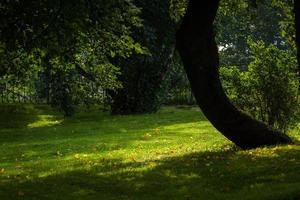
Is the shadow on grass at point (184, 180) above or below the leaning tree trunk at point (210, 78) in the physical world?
below

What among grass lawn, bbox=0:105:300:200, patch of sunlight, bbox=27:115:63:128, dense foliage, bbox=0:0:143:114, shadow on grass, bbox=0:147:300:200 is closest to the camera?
shadow on grass, bbox=0:147:300:200

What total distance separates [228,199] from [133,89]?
Answer: 106 ft

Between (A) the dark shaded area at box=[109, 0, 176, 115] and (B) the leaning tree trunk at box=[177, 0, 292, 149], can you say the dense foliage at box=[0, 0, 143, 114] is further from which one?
(A) the dark shaded area at box=[109, 0, 176, 115]

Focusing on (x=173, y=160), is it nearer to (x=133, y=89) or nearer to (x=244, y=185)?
(x=244, y=185)

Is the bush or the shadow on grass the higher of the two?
the bush

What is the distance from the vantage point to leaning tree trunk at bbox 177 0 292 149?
18.3 m

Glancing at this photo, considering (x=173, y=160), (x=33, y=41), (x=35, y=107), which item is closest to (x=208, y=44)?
(x=173, y=160)

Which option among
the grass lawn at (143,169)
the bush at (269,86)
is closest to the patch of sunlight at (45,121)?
the grass lawn at (143,169)

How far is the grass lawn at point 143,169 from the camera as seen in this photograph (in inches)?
524

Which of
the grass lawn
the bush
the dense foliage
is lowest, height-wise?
the grass lawn

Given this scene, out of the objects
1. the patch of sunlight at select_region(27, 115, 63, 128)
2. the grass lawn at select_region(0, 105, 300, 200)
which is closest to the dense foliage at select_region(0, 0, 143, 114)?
the grass lawn at select_region(0, 105, 300, 200)

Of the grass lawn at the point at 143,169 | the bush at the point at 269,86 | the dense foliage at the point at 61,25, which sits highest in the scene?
the dense foliage at the point at 61,25

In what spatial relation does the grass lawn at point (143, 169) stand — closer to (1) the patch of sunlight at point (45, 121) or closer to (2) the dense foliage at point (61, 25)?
(2) the dense foliage at point (61, 25)

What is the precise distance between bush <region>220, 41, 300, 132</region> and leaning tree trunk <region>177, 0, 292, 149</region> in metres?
4.12
